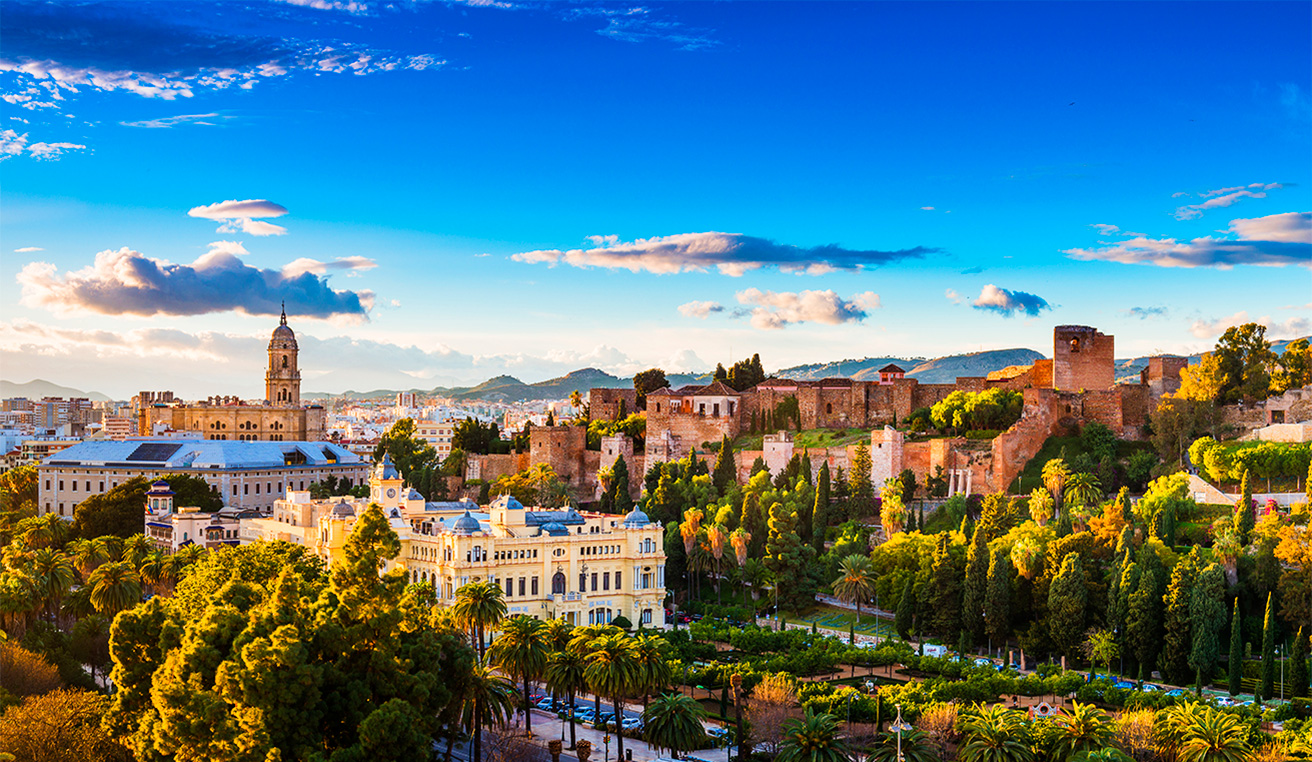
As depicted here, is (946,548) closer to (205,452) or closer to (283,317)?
(205,452)

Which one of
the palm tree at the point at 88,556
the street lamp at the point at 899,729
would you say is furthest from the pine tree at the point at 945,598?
the palm tree at the point at 88,556

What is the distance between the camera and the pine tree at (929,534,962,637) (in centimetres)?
4488

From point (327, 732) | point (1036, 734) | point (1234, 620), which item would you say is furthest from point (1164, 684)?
point (327, 732)

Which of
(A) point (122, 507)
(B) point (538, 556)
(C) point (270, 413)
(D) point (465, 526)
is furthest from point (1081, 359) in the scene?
(C) point (270, 413)

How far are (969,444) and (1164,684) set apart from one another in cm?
2010

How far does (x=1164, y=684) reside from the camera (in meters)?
39.9

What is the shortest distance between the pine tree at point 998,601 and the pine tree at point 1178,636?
16.9ft

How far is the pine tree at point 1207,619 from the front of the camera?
39062 mm

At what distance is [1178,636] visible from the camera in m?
39.7

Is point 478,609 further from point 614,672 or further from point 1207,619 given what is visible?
point 1207,619

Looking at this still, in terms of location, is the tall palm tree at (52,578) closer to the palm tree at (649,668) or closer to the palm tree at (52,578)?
the palm tree at (52,578)

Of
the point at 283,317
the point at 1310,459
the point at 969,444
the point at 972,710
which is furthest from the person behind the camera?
the point at 283,317

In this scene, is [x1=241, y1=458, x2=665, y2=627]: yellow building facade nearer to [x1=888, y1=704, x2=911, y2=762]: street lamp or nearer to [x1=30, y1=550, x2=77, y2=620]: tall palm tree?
[x1=30, y1=550, x2=77, y2=620]: tall palm tree

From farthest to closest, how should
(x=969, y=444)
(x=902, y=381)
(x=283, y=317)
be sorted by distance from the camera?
1. (x=283, y=317)
2. (x=902, y=381)
3. (x=969, y=444)
